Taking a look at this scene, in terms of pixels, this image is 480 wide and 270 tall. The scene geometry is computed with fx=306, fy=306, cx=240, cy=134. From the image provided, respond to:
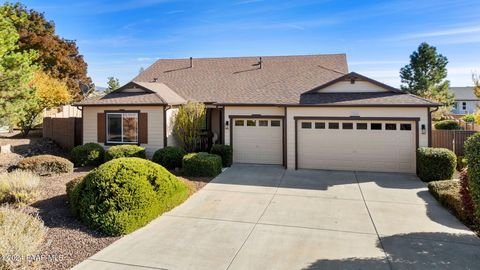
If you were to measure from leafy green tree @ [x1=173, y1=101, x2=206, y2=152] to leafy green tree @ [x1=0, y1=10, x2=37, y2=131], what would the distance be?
6.53 m

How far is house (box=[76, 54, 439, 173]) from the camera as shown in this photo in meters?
12.8

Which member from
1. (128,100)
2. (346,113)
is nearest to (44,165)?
(128,100)

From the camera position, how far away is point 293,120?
45.0 feet

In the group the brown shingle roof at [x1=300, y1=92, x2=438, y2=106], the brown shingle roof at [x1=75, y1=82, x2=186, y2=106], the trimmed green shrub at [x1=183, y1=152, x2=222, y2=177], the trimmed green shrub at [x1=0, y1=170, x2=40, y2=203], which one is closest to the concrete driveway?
the trimmed green shrub at [x1=183, y1=152, x2=222, y2=177]

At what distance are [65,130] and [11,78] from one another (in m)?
4.67

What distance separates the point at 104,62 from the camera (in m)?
32.7

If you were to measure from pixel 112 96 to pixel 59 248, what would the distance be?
450 inches

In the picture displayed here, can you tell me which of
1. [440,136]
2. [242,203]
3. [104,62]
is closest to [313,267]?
[242,203]

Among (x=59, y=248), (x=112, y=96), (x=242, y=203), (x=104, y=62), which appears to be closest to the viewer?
(x=59, y=248)

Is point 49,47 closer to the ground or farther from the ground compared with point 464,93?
farther from the ground

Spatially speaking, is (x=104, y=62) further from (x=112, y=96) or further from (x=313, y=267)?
(x=313, y=267)

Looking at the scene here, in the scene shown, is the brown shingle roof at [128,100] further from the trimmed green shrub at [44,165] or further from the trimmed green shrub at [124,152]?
the trimmed green shrub at [44,165]

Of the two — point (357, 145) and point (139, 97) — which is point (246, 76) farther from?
point (357, 145)

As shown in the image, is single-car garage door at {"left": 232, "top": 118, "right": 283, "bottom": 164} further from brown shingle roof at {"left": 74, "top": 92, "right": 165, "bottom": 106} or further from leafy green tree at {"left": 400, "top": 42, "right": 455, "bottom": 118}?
leafy green tree at {"left": 400, "top": 42, "right": 455, "bottom": 118}
